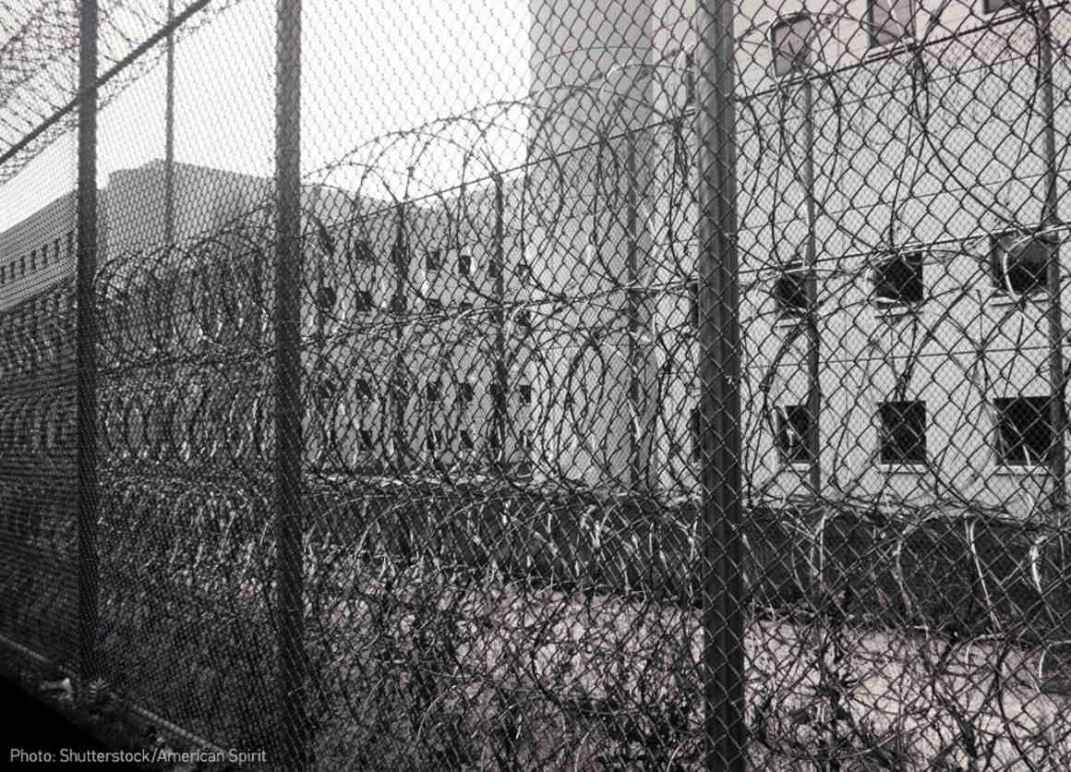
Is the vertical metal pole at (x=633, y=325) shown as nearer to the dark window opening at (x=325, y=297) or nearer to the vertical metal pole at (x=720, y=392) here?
the vertical metal pole at (x=720, y=392)

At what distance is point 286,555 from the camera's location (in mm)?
2982

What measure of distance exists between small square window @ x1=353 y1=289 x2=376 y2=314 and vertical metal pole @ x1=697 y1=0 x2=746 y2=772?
1.45m

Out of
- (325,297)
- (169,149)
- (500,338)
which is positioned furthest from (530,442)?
(169,149)

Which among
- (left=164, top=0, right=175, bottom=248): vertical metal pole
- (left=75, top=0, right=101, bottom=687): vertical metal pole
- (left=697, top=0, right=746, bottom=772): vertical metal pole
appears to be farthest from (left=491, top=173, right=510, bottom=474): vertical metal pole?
(left=75, top=0, right=101, bottom=687): vertical metal pole

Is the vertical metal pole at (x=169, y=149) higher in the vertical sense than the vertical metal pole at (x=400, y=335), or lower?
higher

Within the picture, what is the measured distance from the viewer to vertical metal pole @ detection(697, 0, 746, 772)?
198 cm

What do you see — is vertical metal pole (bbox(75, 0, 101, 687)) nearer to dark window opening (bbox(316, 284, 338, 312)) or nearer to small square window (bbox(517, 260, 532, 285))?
dark window opening (bbox(316, 284, 338, 312))

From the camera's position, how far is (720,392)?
6.58 feet

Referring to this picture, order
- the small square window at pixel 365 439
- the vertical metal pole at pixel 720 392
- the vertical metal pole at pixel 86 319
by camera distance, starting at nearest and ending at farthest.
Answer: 1. the vertical metal pole at pixel 720 392
2. the small square window at pixel 365 439
3. the vertical metal pole at pixel 86 319

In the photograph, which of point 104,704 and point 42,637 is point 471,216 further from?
point 42,637

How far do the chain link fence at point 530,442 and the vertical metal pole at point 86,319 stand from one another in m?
0.02

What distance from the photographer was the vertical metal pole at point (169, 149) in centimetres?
403

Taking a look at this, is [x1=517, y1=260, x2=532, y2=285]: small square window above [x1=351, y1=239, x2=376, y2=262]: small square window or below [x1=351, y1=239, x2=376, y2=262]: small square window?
below

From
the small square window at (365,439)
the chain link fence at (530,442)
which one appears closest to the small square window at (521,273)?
the chain link fence at (530,442)
